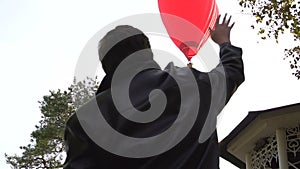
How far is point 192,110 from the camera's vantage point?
72.8 inches

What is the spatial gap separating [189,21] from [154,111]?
1452 millimetres

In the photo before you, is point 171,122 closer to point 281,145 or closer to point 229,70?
point 229,70

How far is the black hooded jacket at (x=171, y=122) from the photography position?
1819 millimetres

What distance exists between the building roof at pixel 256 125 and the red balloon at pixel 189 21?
4.37 m

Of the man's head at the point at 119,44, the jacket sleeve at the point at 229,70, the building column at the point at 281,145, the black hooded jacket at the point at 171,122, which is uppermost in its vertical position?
the building column at the point at 281,145

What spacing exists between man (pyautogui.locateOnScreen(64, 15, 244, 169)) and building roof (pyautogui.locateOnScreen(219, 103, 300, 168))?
554cm

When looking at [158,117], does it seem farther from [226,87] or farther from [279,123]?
[279,123]

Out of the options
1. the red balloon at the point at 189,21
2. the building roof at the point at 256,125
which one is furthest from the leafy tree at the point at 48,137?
the red balloon at the point at 189,21

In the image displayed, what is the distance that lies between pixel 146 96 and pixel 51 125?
19.2m

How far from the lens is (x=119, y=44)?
2.04 meters

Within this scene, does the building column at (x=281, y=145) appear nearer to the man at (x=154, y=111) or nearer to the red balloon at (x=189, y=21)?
the red balloon at (x=189, y=21)

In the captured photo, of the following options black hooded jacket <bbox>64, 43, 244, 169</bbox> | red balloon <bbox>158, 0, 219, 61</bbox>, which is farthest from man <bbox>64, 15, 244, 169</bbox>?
red balloon <bbox>158, 0, 219, 61</bbox>

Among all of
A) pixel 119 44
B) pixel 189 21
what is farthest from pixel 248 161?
pixel 119 44

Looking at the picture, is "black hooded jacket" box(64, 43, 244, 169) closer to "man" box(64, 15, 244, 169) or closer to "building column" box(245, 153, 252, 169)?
"man" box(64, 15, 244, 169)
